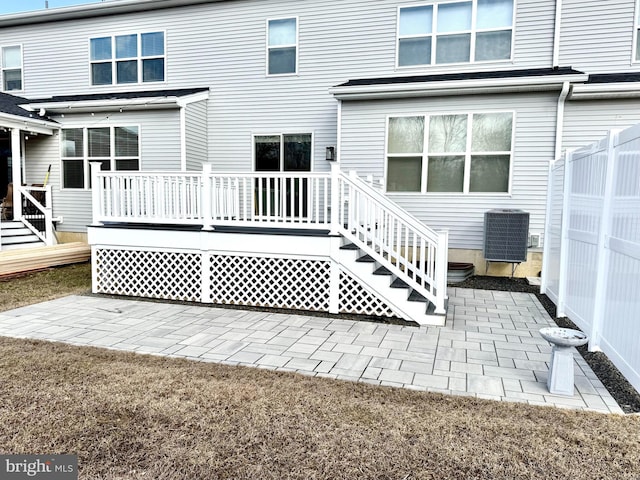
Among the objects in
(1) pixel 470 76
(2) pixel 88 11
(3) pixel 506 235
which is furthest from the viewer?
(2) pixel 88 11

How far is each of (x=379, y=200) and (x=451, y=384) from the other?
2714 mm

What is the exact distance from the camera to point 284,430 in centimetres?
269

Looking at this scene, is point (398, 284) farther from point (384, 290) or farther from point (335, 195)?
point (335, 195)

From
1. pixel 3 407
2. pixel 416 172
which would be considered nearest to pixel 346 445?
pixel 3 407

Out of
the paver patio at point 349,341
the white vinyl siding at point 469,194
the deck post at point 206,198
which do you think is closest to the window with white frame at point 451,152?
the white vinyl siding at point 469,194

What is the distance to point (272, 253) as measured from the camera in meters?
5.90

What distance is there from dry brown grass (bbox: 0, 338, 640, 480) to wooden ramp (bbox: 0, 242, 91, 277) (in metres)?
5.04

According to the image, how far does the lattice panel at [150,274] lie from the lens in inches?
250

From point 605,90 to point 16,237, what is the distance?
465 inches

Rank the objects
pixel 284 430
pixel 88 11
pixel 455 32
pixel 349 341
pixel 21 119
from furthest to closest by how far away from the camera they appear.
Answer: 1. pixel 88 11
2. pixel 21 119
3. pixel 455 32
4. pixel 349 341
5. pixel 284 430

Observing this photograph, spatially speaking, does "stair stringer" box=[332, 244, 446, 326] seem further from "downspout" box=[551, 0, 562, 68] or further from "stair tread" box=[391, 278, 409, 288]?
"downspout" box=[551, 0, 562, 68]

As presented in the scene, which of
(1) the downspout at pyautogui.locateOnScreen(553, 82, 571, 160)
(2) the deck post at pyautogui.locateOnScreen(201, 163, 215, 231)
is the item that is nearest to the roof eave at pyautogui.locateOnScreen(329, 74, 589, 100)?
(1) the downspout at pyautogui.locateOnScreen(553, 82, 571, 160)

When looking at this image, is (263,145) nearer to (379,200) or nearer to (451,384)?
(379,200)

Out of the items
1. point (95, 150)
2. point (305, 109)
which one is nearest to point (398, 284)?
point (305, 109)
